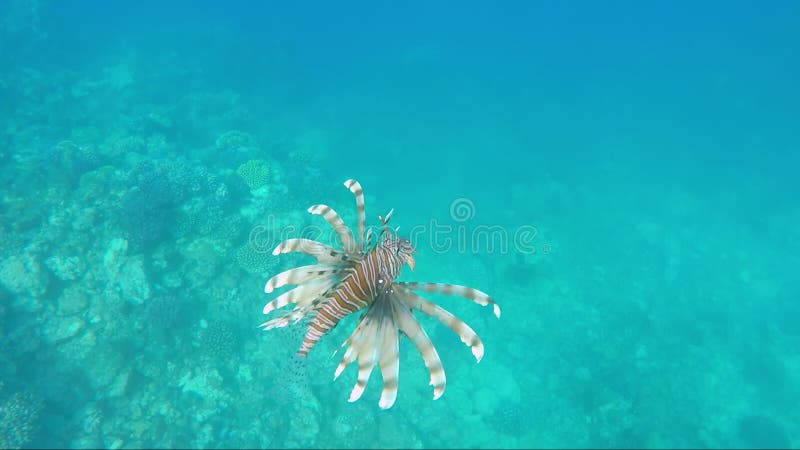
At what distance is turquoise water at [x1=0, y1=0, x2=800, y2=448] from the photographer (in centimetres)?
761

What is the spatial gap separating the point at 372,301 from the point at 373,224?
940 cm

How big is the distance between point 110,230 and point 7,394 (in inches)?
141

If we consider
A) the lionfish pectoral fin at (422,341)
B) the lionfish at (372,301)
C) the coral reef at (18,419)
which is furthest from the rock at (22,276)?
the lionfish pectoral fin at (422,341)

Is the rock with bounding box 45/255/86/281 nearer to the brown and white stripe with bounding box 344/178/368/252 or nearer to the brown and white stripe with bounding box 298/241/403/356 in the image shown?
the brown and white stripe with bounding box 298/241/403/356

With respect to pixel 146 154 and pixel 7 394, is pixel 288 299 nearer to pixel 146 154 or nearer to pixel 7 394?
pixel 7 394

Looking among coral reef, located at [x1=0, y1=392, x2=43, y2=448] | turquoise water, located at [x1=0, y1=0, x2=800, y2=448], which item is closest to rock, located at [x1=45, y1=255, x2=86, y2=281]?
turquoise water, located at [x1=0, y1=0, x2=800, y2=448]

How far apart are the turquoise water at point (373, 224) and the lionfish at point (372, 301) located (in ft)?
5.15

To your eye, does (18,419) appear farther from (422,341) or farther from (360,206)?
(422,341)

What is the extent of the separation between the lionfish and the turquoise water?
1.57 meters

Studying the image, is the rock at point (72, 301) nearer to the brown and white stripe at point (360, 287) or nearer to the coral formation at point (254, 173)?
the coral formation at point (254, 173)

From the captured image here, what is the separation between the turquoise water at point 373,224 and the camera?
761cm

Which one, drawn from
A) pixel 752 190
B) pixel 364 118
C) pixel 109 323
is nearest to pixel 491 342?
pixel 109 323

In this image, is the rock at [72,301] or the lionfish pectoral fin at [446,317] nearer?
the lionfish pectoral fin at [446,317]

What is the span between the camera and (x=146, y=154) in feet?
43.3
